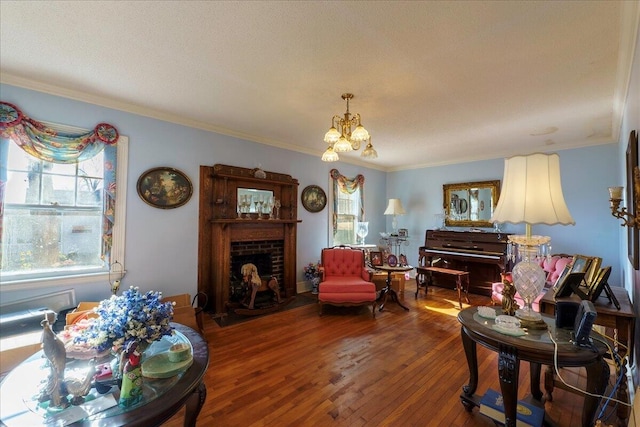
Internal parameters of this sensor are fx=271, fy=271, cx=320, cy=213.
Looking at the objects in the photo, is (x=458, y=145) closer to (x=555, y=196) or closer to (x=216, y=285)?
(x=555, y=196)

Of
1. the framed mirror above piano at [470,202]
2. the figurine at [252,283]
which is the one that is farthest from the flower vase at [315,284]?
the framed mirror above piano at [470,202]

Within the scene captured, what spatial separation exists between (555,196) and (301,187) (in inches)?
147

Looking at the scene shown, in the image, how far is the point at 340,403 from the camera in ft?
6.47

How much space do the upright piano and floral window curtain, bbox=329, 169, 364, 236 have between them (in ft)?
5.19

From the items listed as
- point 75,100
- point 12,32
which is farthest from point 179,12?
point 75,100

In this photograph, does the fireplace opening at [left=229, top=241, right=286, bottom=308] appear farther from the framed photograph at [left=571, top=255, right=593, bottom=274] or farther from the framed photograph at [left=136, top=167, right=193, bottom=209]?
the framed photograph at [left=571, top=255, right=593, bottom=274]

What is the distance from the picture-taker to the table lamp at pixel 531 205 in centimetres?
154

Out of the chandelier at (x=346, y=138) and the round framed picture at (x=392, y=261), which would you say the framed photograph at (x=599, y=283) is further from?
the round framed picture at (x=392, y=261)

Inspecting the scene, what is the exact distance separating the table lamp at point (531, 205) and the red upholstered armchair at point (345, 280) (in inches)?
86.2

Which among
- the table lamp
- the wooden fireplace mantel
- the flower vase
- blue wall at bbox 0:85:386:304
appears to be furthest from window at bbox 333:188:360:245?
the table lamp

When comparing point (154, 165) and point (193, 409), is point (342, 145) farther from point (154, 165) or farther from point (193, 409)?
point (154, 165)

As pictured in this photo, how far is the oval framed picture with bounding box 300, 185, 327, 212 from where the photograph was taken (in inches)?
193

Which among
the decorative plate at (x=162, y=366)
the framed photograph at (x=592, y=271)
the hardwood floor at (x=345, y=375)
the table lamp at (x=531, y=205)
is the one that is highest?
the table lamp at (x=531, y=205)

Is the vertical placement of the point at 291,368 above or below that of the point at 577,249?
below
